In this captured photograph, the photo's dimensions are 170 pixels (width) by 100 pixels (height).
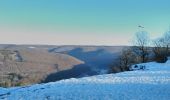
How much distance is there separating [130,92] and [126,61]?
7017 cm

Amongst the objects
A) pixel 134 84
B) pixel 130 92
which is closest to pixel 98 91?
pixel 130 92

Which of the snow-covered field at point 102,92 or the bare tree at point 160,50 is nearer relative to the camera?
the snow-covered field at point 102,92

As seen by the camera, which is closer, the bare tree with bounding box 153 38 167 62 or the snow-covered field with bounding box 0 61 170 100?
the snow-covered field with bounding box 0 61 170 100

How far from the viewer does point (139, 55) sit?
96.2 m

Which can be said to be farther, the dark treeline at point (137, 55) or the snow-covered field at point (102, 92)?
the dark treeline at point (137, 55)

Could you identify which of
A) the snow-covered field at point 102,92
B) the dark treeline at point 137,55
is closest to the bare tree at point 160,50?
the dark treeline at point 137,55

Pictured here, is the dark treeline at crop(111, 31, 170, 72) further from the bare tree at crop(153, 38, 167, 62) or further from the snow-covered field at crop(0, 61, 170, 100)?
the snow-covered field at crop(0, 61, 170, 100)

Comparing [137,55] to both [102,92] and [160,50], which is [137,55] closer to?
[160,50]

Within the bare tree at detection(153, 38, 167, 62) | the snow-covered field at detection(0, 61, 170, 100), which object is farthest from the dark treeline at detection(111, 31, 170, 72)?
the snow-covered field at detection(0, 61, 170, 100)

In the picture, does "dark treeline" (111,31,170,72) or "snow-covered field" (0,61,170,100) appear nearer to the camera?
"snow-covered field" (0,61,170,100)

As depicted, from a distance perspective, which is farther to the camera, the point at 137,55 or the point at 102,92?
the point at 137,55

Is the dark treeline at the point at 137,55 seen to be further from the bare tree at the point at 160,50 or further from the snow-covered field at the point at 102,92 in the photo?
the snow-covered field at the point at 102,92

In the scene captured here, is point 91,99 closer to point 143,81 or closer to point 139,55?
point 143,81

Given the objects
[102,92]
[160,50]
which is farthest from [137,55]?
[102,92]
